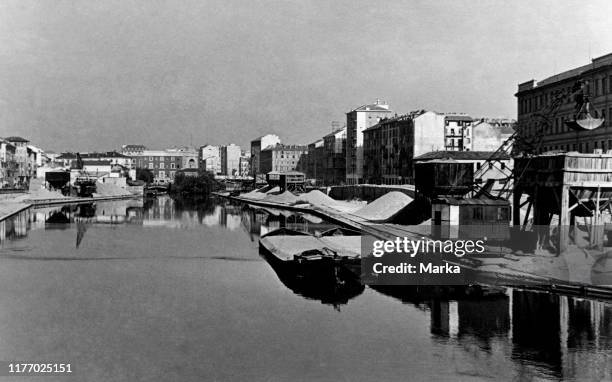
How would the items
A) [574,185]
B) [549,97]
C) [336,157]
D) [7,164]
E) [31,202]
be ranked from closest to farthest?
[574,185] → [549,97] → [31,202] → [7,164] → [336,157]

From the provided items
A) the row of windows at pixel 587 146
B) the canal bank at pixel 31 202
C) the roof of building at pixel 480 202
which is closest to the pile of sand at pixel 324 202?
the row of windows at pixel 587 146

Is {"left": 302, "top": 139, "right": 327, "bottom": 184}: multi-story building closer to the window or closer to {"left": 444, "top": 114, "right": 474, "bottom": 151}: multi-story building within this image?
{"left": 444, "top": 114, "right": 474, "bottom": 151}: multi-story building

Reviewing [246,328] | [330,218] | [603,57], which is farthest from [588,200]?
[330,218]

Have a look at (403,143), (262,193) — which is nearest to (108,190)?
(262,193)

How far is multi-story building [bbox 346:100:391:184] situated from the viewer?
434 feet

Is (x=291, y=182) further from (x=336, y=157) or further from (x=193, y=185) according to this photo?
(x=193, y=185)

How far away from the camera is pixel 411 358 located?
19.5 m

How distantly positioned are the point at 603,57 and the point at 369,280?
1372 inches

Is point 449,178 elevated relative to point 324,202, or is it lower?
elevated

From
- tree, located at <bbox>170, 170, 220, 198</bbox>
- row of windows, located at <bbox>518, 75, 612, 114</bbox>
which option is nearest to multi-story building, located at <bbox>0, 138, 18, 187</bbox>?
tree, located at <bbox>170, 170, 220, 198</bbox>

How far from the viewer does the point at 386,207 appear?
64312mm

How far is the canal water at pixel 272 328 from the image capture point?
18.6 metres

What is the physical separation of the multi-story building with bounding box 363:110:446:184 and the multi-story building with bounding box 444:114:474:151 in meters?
1.65

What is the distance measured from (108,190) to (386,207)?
313 ft
